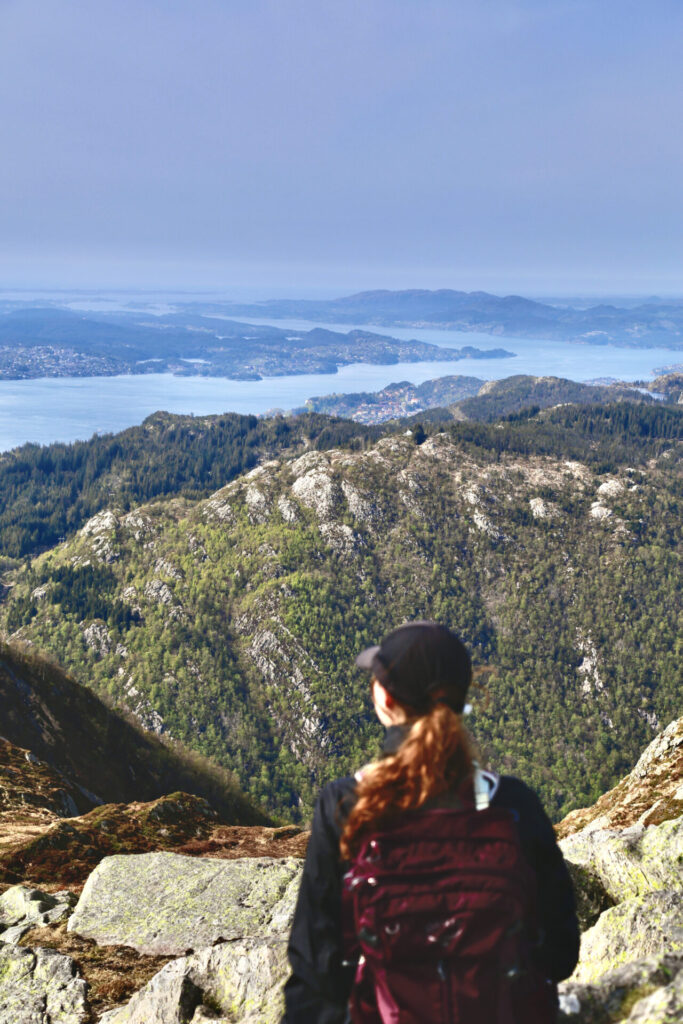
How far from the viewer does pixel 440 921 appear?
5164mm

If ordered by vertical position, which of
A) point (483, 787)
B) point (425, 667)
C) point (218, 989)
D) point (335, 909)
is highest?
point (425, 667)

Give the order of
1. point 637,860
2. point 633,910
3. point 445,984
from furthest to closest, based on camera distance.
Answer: point 637,860 → point 633,910 → point 445,984

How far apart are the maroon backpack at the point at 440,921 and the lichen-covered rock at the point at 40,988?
14.6m

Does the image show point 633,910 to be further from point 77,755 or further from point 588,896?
point 77,755

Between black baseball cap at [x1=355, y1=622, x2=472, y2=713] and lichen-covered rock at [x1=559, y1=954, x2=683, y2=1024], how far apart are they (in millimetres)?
4605

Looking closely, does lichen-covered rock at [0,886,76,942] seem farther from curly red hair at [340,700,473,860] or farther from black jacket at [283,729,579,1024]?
curly red hair at [340,700,473,860]

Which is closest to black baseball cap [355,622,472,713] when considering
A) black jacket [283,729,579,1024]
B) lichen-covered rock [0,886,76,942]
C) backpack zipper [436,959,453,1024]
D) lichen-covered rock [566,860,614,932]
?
black jacket [283,729,579,1024]

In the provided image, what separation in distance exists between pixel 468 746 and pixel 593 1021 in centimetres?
456

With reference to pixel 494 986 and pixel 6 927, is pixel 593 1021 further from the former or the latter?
pixel 6 927

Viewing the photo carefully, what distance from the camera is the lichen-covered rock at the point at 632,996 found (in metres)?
6.78

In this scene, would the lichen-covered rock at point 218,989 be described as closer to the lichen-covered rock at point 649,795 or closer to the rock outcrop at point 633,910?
the rock outcrop at point 633,910

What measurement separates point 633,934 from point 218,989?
924 centimetres

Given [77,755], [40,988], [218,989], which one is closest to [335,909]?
[218,989]

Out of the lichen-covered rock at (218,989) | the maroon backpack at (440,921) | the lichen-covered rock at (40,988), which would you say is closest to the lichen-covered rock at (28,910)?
the lichen-covered rock at (40,988)
